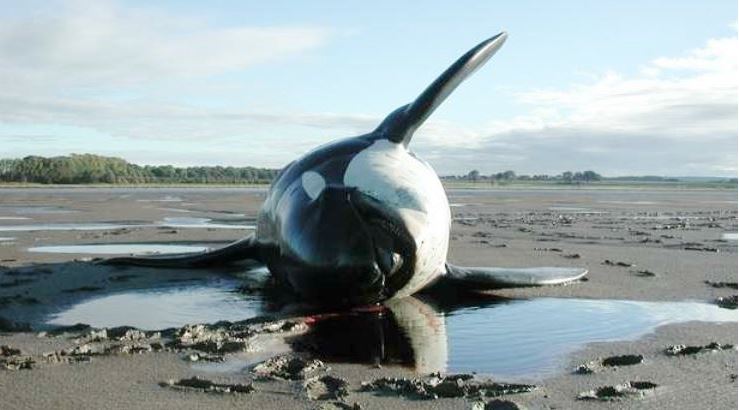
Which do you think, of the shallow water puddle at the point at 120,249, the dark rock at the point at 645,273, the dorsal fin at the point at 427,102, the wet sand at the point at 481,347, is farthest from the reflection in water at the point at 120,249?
the dark rock at the point at 645,273

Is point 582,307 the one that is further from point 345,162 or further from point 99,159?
point 99,159

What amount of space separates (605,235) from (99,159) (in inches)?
4725

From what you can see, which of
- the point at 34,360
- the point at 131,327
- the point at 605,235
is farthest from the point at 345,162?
the point at 605,235

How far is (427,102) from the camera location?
11.6 m

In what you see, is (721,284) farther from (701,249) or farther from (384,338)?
(701,249)

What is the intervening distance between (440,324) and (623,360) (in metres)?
2.33

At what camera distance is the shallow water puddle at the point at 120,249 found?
57.2 feet

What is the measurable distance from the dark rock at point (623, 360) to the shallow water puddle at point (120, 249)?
12.1m

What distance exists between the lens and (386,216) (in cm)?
877

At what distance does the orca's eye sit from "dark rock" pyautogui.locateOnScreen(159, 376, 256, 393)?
324cm

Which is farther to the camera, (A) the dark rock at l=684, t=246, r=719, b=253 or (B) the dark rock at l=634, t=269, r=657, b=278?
(A) the dark rock at l=684, t=246, r=719, b=253

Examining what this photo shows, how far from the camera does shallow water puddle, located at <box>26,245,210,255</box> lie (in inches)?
687

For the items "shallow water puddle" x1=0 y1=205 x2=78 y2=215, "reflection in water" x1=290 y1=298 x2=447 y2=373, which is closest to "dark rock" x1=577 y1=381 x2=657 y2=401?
"reflection in water" x1=290 y1=298 x2=447 y2=373

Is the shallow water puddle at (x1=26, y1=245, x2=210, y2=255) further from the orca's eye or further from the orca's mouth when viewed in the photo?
the orca's mouth
